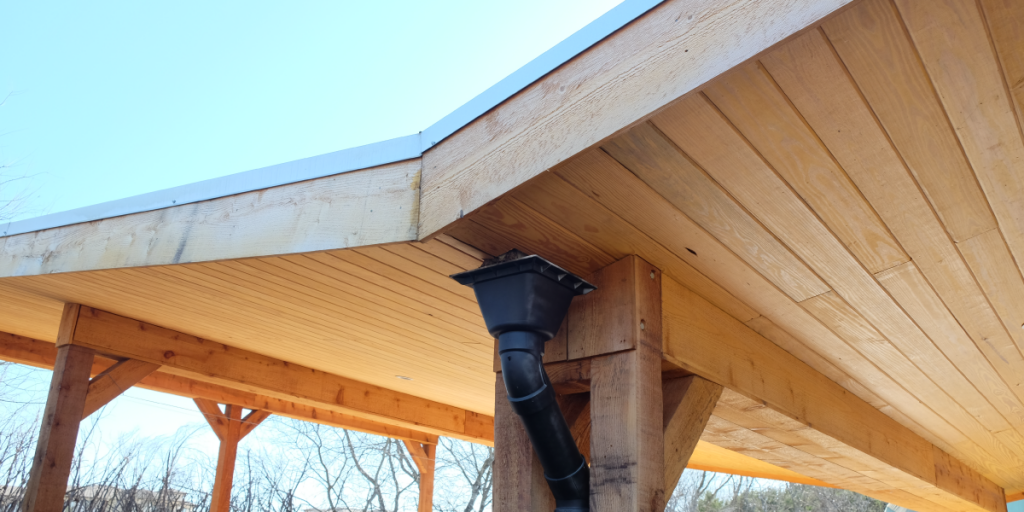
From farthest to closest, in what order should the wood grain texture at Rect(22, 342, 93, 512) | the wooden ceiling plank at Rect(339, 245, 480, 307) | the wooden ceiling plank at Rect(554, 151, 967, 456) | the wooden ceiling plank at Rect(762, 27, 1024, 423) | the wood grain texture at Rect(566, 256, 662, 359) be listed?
1. the wood grain texture at Rect(22, 342, 93, 512)
2. the wooden ceiling plank at Rect(339, 245, 480, 307)
3. the wood grain texture at Rect(566, 256, 662, 359)
4. the wooden ceiling plank at Rect(554, 151, 967, 456)
5. the wooden ceiling plank at Rect(762, 27, 1024, 423)

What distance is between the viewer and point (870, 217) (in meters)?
1.90

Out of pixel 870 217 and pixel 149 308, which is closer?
pixel 870 217

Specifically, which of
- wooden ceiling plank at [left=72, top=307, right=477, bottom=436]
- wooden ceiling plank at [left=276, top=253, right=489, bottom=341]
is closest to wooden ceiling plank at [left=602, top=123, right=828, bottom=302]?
wooden ceiling plank at [left=276, top=253, right=489, bottom=341]

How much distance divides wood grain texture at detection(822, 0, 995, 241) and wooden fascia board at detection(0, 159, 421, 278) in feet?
3.48

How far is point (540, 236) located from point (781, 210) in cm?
65

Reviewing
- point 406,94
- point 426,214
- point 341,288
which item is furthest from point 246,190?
point 406,94

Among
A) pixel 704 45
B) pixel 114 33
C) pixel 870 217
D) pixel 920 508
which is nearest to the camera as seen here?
pixel 704 45

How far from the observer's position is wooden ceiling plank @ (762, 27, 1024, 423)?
1.41 m

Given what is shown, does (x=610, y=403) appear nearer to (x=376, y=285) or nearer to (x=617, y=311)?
(x=617, y=311)

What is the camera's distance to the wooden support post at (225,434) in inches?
179

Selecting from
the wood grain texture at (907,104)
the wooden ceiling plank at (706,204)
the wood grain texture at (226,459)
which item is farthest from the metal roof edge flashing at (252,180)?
the wood grain texture at (226,459)

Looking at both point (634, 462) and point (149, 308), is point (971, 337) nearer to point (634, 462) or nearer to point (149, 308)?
point (634, 462)

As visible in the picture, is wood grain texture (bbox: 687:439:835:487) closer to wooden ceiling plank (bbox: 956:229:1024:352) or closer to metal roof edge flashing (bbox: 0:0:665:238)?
wooden ceiling plank (bbox: 956:229:1024:352)

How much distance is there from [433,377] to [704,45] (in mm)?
2870
